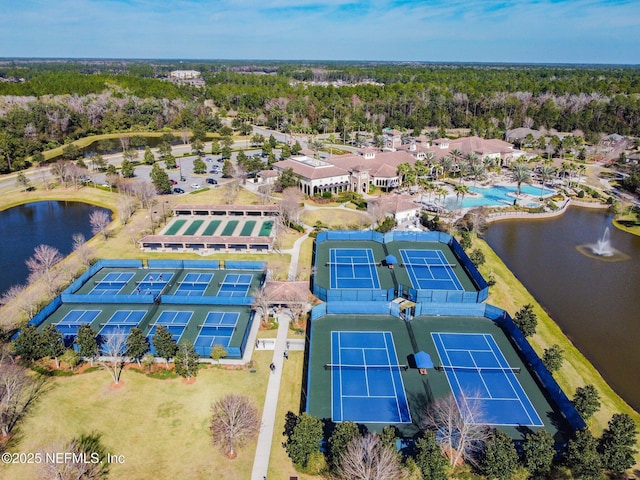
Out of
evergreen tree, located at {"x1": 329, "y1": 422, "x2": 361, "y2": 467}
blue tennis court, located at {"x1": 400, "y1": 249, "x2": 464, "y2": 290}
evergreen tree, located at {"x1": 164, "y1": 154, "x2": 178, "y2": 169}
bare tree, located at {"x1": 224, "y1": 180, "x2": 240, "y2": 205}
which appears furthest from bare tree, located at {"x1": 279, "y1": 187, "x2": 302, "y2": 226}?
evergreen tree, located at {"x1": 329, "y1": 422, "x2": 361, "y2": 467}

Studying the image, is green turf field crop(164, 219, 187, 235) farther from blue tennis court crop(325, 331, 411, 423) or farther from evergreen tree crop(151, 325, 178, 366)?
blue tennis court crop(325, 331, 411, 423)

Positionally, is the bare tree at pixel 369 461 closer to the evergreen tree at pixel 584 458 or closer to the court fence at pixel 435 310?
A: the evergreen tree at pixel 584 458

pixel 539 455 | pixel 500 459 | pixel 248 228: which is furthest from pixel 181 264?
pixel 539 455

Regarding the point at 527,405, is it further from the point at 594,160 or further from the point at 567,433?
the point at 594,160

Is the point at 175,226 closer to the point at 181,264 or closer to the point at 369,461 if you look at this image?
the point at 181,264

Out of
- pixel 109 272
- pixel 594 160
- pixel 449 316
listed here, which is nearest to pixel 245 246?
pixel 109 272

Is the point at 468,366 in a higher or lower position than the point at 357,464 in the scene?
lower

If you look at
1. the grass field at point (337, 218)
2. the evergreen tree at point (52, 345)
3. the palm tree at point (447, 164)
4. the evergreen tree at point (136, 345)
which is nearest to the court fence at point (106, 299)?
the evergreen tree at point (52, 345)
